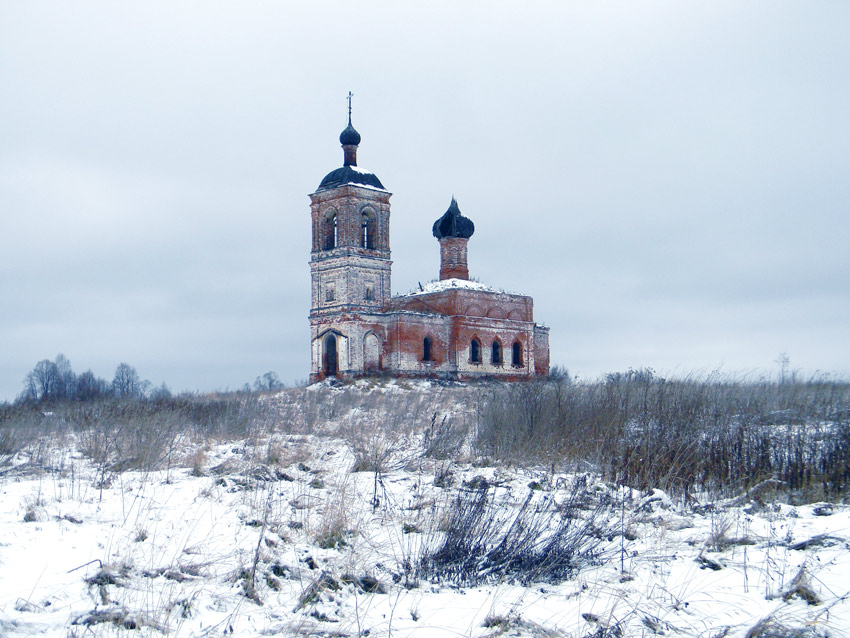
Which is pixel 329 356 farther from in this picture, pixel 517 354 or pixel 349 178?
pixel 517 354

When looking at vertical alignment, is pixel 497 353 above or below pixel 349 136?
below

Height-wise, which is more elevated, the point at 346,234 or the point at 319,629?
the point at 346,234

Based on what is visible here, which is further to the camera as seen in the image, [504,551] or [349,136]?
[349,136]

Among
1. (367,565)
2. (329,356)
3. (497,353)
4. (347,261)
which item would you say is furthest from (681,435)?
(497,353)

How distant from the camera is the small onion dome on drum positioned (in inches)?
1471

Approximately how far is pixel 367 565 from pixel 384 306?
30.2 metres

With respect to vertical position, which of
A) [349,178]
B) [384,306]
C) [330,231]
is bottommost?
A: [384,306]

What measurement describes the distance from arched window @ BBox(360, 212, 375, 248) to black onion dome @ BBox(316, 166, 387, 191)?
1.42 metres

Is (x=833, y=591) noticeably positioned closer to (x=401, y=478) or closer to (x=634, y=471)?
(x=634, y=471)

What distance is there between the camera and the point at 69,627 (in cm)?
409

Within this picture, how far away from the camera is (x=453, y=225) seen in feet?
123

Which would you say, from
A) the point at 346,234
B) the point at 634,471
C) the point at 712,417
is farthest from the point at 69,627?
the point at 346,234

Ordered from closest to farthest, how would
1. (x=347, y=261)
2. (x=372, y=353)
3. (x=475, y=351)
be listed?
(x=372, y=353), (x=347, y=261), (x=475, y=351)

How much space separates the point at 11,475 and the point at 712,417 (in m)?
7.62
